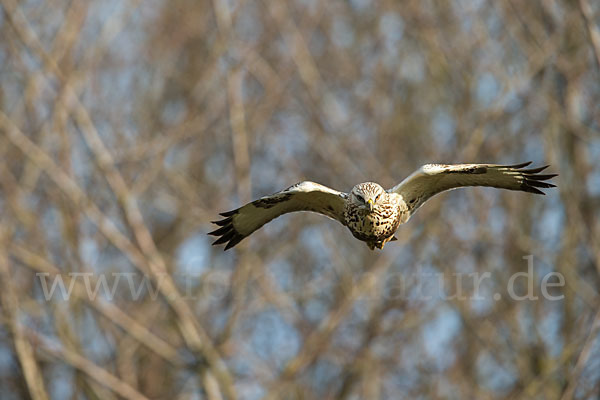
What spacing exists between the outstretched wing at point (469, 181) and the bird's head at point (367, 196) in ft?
0.45

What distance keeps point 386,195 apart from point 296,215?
676cm

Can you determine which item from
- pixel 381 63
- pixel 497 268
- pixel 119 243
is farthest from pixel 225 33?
pixel 497 268

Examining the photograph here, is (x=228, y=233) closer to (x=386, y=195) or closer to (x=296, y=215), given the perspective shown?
(x=386, y=195)

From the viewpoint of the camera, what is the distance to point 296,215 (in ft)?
42.9

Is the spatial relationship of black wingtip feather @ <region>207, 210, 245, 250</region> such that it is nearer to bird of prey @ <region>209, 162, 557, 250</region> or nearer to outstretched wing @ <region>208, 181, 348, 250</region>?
outstretched wing @ <region>208, 181, 348, 250</region>

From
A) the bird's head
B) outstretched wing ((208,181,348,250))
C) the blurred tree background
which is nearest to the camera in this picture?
the bird's head

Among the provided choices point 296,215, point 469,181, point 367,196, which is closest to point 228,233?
point 367,196

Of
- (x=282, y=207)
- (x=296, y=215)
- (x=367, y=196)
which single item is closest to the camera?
(x=367, y=196)

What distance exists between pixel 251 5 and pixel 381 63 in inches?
84.9

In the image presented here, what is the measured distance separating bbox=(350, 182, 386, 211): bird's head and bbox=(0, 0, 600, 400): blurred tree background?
295cm

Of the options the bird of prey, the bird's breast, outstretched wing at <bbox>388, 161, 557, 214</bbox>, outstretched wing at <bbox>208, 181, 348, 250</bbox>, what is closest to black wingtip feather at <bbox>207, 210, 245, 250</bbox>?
outstretched wing at <bbox>208, 181, 348, 250</bbox>

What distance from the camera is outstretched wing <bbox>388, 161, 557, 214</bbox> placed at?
617 cm

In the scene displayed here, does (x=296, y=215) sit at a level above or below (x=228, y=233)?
above

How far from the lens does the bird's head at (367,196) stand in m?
6.17
